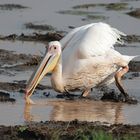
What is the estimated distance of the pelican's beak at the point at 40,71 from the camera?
1091 cm

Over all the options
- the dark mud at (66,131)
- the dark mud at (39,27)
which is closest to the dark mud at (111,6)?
the dark mud at (39,27)

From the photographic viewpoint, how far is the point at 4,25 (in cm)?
1748

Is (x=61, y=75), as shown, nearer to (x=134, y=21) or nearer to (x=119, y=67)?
(x=119, y=67)

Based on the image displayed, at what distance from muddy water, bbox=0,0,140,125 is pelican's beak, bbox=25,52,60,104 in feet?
0.59

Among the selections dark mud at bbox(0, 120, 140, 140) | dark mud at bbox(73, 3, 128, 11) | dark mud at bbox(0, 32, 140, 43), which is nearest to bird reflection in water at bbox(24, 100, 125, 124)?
dark mud at bbox(0, 120, 140, 140)

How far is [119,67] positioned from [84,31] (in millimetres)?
752

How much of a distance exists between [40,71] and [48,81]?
1.50 metres

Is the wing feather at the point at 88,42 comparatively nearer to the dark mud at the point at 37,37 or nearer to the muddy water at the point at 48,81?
the muddy water at the point at 48,81

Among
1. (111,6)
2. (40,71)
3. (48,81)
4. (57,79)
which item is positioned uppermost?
(40,71)

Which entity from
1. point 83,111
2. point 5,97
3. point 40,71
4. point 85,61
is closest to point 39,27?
point 85,61

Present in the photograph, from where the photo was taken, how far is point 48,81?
1269cm

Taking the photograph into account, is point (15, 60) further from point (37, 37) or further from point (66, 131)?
point (66, 131)

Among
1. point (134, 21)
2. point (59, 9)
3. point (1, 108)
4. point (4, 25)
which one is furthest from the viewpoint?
point (59, 9)

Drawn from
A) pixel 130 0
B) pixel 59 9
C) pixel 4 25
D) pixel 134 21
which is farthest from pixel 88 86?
A: pixel 130 0
